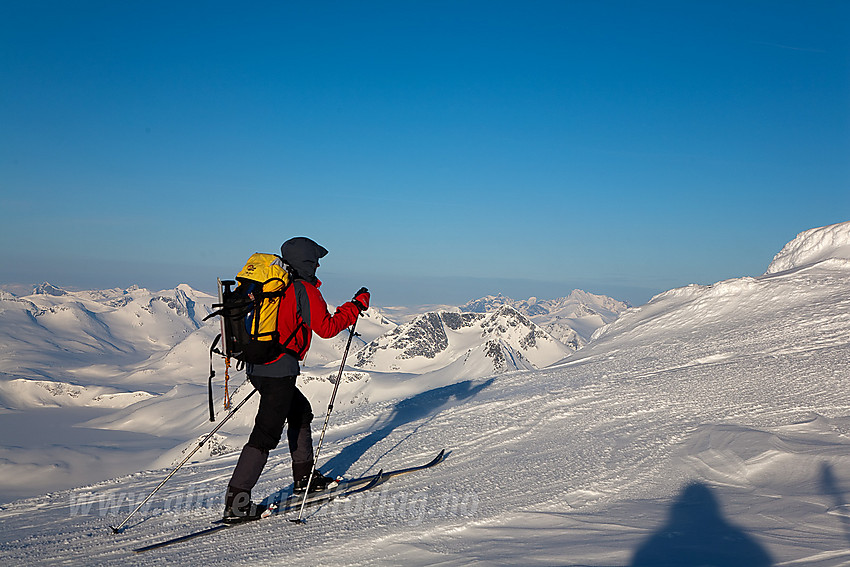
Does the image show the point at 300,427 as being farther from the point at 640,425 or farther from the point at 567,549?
the point at 640,425

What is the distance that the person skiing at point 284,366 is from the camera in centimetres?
563

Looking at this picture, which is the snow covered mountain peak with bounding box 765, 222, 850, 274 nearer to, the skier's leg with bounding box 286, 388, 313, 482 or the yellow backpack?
the skier's leg with bounding box 286, 388, 313, 482

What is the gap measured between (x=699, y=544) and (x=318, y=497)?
3.98 meters

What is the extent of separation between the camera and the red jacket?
5.58m

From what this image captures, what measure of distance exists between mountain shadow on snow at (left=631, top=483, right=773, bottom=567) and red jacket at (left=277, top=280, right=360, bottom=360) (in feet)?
11.5

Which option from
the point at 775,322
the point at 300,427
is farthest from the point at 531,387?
the point at 300,427

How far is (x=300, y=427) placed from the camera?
6.27 metres

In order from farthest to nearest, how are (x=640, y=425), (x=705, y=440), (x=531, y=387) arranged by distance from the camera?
1. (x=531, y=387)
2. (x=640, y=425)
3. (x=705, y=440)

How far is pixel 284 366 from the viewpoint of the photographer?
18.7 ft

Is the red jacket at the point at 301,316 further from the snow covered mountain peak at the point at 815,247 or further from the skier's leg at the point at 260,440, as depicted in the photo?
the snow covered mountain peak at the point at 815,247

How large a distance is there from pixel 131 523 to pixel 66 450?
208892 millimetres

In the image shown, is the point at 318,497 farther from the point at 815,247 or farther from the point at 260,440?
the point at 815,247

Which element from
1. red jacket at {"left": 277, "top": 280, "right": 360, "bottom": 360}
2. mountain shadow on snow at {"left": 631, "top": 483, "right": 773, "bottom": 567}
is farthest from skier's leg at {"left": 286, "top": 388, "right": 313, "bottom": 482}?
mountain shadow on snow at {"left": 631, "top": 483, "right": 773, "bottom": 567}

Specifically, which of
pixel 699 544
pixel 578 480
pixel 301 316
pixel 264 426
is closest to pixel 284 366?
pixel 301 316
